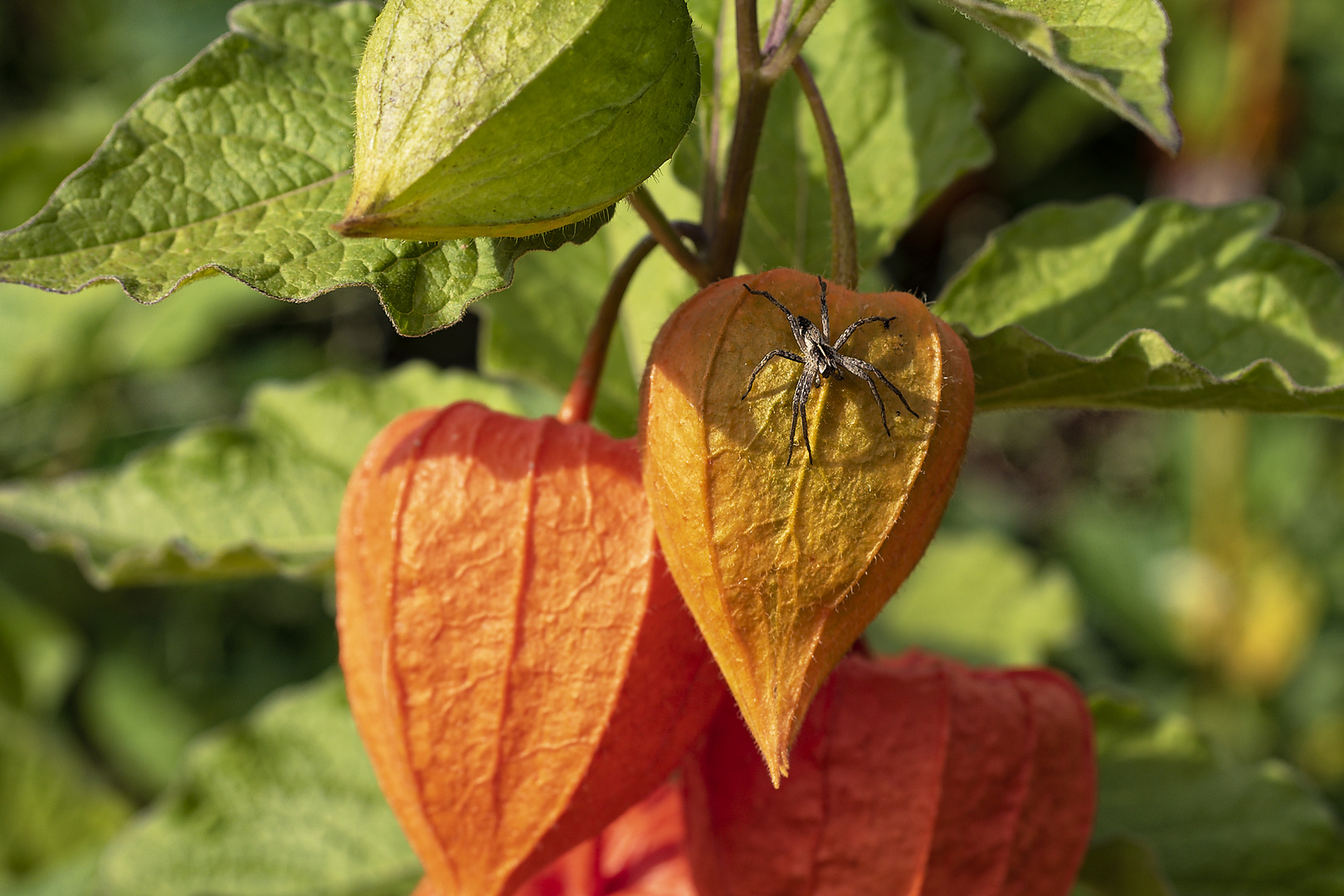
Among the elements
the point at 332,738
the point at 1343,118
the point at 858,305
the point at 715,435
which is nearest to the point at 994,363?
the point at 858,305

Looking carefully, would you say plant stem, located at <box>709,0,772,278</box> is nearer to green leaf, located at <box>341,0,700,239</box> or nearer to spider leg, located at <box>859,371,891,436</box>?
green leaf, located at <box>341,0,700,239</box>

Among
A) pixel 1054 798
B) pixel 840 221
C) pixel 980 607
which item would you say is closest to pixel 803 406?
pixel 840 221

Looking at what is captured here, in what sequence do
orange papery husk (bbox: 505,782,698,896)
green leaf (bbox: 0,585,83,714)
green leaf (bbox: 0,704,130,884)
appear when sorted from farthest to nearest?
green leaf (bbox: 0,585,83,714), green leaf (bbox: 0,704,130,884), orange papery husk (bbox: 505,782,698,896)

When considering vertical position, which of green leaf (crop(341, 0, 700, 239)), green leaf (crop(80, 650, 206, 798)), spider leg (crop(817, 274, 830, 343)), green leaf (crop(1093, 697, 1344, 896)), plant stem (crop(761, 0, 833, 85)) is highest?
green leaf (crop(341, 0, 700, 239))

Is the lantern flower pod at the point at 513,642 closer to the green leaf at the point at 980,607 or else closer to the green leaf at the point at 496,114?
the green leaf at the point at 496,114

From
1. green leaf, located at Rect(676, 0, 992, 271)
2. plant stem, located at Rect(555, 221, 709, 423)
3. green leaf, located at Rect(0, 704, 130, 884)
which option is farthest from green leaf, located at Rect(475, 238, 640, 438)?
green leaf, located at Rect(0, 704, 130, 884)
